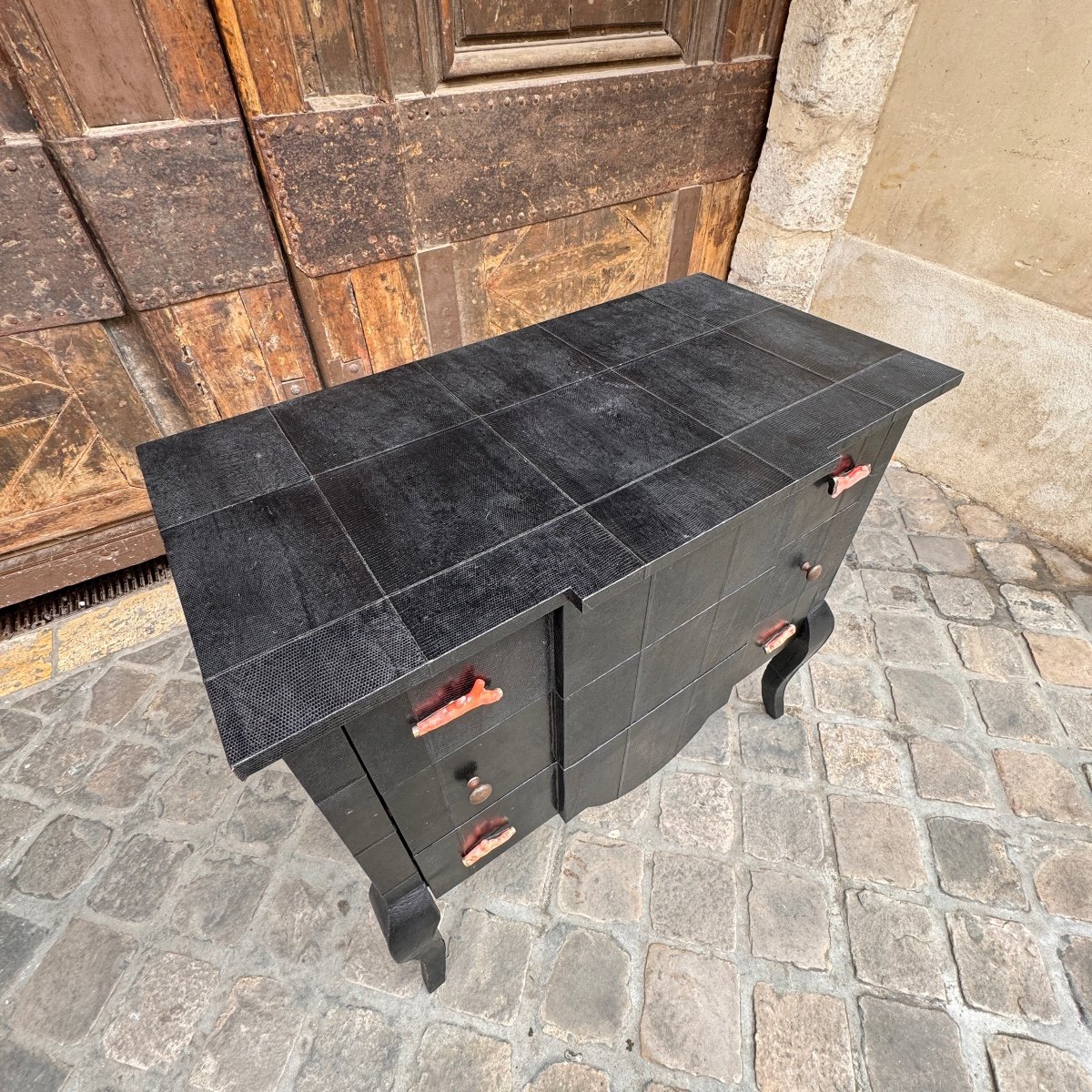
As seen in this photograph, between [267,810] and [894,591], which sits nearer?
[267,810]

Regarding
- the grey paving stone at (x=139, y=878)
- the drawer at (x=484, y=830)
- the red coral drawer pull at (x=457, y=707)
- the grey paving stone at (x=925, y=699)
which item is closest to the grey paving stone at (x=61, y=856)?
the grey paving stone at (x=139, y=878)

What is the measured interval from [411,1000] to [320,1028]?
0.31 m

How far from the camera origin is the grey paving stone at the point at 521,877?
2375 millimetres

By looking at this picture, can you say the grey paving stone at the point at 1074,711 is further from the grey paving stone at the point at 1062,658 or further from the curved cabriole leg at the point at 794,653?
the curved cabriole leg at the point at 794,653

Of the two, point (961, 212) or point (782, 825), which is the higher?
point (961, 212)

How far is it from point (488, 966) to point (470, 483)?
1.83 m

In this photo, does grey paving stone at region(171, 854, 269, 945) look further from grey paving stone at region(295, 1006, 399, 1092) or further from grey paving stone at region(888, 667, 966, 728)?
grey paving stone at region(888, 667, 966, 728)

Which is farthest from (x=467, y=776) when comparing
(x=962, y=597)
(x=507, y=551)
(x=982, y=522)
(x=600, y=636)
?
(x=982, y=522)

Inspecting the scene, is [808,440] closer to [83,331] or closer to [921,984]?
[921,984]

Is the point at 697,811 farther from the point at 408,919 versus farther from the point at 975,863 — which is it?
the point at 408,919

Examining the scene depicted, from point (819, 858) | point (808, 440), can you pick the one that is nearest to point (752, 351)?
point (808, 440)

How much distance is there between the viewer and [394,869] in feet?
5.31

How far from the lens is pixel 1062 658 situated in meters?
3.15

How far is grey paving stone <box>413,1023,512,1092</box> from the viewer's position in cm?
195
